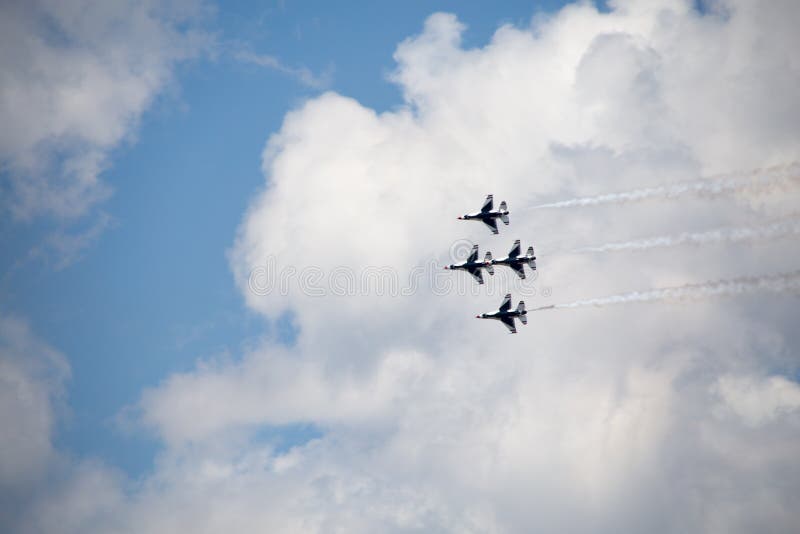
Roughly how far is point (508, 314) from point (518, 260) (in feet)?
24.8

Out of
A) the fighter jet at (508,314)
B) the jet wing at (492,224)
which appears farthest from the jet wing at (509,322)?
the jet wing at (492,224)

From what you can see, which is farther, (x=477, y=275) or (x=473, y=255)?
(x=473, y=255)

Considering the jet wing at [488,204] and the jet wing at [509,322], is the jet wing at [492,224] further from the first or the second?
the jet wing at [509,322]

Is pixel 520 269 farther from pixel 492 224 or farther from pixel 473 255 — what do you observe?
pixel 473 255

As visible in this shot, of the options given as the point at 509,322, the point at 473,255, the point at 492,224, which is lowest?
the point at 509,322

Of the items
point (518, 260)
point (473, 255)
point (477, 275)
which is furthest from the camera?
point (473, 255)

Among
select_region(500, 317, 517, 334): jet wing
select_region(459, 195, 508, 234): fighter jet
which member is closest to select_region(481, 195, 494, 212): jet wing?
select_region(459, 195, 508, 234): fighter jet

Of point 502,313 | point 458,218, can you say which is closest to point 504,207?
point 458,218

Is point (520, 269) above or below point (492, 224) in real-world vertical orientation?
below

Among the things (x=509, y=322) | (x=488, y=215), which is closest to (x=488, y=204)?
(x=488, y=215)

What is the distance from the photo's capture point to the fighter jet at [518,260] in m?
108

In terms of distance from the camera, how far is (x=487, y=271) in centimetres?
11456

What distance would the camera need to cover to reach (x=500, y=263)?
11150 cm

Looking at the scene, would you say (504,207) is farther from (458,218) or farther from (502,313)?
(502,313)
